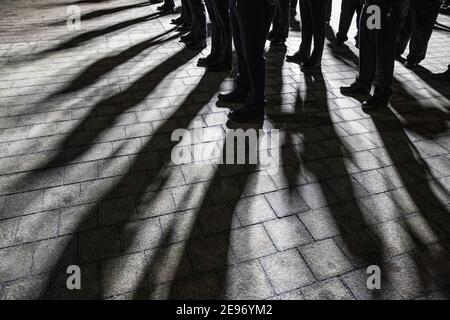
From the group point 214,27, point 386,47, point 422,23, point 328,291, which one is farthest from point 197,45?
point 328,291

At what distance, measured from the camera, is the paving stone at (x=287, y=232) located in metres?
2.49

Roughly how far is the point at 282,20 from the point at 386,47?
2790 mm

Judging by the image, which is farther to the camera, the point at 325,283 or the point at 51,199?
the point at 51,199

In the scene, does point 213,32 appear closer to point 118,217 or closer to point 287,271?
point 118,217

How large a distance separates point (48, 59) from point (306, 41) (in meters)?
4.42

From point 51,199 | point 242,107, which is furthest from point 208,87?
point 51,199

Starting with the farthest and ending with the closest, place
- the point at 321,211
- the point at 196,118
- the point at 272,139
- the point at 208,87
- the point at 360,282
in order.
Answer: the point at 208,87 → the point at 196,118 → the point at 272,139 → the point at 321,211 → the point at 360,282

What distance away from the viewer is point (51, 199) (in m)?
2.90

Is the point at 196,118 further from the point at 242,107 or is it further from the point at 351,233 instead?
the point at 351,233

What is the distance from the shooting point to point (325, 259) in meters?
2.36

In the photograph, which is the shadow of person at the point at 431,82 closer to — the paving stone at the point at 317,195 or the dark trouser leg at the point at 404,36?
the dark trouser leg at the point at 404,36

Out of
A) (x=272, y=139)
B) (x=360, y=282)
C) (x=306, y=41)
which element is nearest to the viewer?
(x=360, y=282)

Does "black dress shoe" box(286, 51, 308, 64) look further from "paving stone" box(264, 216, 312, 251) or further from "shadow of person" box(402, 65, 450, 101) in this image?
"paving stone" box(264, 216, 312, 251)

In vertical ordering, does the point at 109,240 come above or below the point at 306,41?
below
